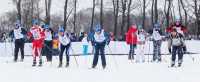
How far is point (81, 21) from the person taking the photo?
276 feet

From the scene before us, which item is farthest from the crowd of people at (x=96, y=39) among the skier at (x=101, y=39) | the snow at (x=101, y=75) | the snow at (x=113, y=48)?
the snow at (x=113, y=48)

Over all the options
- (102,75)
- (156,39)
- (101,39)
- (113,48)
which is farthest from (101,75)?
(113,48)

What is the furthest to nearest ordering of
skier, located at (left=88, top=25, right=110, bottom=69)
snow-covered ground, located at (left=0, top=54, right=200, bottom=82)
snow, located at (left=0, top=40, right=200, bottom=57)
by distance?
snow, located at (left=0, top=40, right=200, bottom=57) → skier, located at (left=88, top=25, right=110, bottom=69) → snow-covered ground, located at (left=0, top=54, right=200, bottom=82)

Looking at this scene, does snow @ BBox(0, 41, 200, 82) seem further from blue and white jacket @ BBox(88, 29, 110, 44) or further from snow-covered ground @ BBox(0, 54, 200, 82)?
blue and white jacket @ BBox(88, 29, 110, 44)

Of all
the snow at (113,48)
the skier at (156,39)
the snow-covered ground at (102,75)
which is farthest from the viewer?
the snow at (113,48)

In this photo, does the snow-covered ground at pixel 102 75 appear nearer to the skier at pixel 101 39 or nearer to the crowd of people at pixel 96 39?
the skier at pixel 101 39

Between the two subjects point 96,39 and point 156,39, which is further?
point 156,39

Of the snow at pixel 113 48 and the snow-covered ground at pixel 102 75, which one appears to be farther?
the snow at pixel 113 48

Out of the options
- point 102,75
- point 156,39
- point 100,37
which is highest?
point 100,37

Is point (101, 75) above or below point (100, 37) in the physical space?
below

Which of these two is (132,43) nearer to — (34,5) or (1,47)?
(1,47)

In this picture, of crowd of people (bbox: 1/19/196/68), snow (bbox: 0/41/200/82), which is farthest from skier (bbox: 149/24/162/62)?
snow (bbox: 0/41/200/82)

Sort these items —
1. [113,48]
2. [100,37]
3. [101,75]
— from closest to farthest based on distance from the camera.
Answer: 1. [101,75]
2. [100,37]
3. [113,48]

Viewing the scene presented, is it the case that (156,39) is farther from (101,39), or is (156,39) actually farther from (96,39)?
(96,39)
